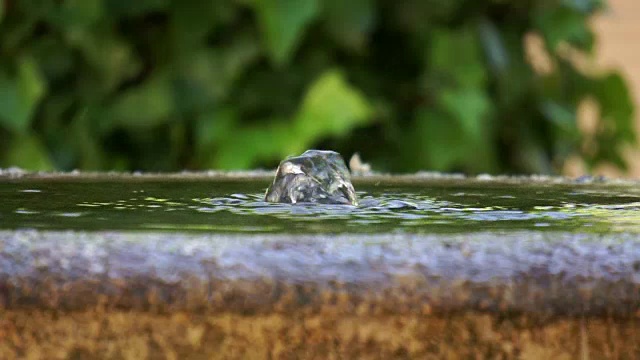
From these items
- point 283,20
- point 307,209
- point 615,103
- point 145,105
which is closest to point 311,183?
point 307,209

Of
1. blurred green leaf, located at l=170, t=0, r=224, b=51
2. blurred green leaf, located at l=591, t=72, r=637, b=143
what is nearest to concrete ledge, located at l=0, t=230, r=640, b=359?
blurred green leaf, located at l=170, t=0, r=224, b=51

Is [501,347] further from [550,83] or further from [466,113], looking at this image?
[550,83]

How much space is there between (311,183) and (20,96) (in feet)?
4.19

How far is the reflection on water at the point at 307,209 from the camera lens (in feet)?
2.38

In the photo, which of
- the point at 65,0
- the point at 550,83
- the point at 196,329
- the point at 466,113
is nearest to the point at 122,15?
the point at 65,0

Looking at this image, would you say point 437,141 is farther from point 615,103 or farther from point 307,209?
point 307,209

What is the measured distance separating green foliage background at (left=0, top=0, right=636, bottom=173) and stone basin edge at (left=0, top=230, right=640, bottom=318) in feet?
4.89

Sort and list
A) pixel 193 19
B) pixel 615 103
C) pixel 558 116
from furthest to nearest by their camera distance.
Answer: pixel 615 103 < pixel 558 116 < pixel 193 19

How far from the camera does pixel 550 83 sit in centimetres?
262

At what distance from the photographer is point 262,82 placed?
223cm

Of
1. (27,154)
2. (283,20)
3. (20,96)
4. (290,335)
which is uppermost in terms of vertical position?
(283,20)

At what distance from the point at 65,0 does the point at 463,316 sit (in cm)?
167

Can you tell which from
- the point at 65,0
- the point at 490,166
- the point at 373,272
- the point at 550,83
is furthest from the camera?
the point at 550,83

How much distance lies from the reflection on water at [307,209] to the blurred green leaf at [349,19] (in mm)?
956
